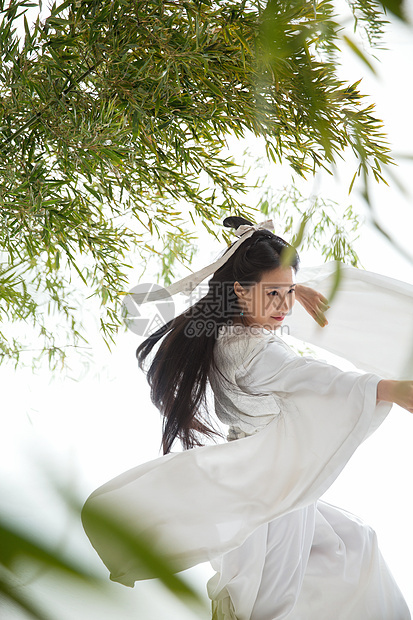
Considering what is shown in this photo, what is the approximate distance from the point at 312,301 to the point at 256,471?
475mm

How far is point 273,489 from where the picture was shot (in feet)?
3.74

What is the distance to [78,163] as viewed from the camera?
1.09 meters

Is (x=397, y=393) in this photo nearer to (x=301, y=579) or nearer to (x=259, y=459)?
(x=259, y=459)

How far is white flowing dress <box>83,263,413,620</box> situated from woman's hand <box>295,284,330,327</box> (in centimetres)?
14

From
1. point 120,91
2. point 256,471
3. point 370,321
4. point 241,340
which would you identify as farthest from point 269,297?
point 120,91

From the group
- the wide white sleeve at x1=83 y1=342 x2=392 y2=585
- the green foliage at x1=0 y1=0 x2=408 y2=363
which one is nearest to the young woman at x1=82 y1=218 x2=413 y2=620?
the wide white sleeve at x1=83 y1=342 x2=392 y2=585

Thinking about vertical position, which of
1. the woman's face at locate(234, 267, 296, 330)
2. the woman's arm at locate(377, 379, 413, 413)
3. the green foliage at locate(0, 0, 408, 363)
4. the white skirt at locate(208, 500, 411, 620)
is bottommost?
the white skirt at locate(208, 500, 411, 620)

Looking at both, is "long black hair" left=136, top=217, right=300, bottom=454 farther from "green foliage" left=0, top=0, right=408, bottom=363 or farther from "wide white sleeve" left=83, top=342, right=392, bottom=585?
"green foliage" left=0, top=0, right=408, bottom=363

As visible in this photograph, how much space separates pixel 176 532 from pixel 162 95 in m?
0.88

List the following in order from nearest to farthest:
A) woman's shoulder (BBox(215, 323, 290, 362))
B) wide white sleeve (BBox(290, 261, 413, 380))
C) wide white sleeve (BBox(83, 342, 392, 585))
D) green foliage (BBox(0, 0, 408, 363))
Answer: green foliage (BBox(0, 0, 408, 363)), wide white sleeve (BBox(83, 342, 392, 585)), woman's shoulder (BBox(215, 323, 290, 362)), wide white sleeve (BBox(290, 261, 413, 380))

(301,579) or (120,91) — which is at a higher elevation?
(120,91)

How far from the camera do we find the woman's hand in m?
1.39

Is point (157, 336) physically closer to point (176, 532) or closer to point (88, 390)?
point (176, 532)

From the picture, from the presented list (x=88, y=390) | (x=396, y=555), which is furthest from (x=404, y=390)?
(x=88, y=390)
